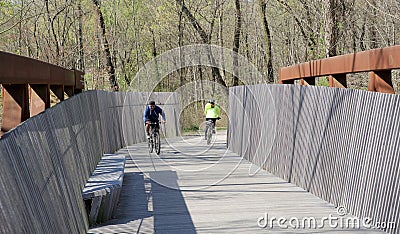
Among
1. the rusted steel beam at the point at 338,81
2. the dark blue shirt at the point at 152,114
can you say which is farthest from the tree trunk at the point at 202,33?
the rusted steel beam at the point at 338,81

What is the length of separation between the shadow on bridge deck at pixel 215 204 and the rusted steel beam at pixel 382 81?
179 centimetres

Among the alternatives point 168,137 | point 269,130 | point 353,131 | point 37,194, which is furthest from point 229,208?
point 168,137

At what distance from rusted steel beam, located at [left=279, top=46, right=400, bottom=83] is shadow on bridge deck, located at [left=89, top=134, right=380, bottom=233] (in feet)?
6.59

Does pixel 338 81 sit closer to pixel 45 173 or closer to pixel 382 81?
pixel 382 81

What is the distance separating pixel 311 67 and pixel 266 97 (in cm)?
299

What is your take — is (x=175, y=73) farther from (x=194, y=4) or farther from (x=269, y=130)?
(x=269, y=130)

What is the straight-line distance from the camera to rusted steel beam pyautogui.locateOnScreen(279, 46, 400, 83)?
8.94 metres

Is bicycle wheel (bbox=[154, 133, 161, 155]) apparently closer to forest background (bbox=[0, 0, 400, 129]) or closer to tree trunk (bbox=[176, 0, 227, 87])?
forest background (bbox=[0, 0, 400, 129])

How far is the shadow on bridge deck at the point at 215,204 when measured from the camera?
927cm

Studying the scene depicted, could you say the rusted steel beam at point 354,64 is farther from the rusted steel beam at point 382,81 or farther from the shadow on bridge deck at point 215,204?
the shadow on bridge deck at point 215,204

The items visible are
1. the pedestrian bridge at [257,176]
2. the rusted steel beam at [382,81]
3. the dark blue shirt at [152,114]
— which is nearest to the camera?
the pedestrian bridge at [257,176]

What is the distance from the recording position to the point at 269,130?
1588cm

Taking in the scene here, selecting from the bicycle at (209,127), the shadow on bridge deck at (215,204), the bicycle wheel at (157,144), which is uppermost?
the bicycle at (209,127)

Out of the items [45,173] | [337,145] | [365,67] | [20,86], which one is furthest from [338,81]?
[45,173]
